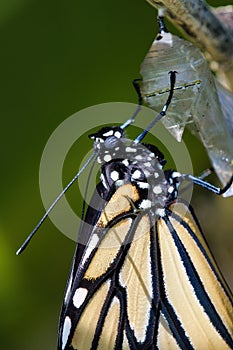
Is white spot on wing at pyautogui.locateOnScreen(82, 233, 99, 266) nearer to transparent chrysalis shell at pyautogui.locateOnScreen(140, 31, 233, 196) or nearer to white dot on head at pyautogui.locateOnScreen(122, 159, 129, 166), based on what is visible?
white dot on head at pyautogui.locateOnScreen(122, 159, 129, 166)

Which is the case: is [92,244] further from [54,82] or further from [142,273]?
[54,82]

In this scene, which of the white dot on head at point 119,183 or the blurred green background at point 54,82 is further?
the blurred green background at point 54,82

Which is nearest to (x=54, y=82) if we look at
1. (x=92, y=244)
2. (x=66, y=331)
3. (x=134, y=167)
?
(x=134, y=167)

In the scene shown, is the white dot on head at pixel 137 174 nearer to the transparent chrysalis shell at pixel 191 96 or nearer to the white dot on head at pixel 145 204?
the white dot on head at pixel 145 204

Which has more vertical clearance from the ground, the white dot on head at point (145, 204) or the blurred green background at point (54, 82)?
the blurred green background at point (54, 82)

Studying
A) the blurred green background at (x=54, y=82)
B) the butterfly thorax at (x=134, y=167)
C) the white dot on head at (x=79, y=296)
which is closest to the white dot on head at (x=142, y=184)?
the butterfly thorax at (x=134, y=167)

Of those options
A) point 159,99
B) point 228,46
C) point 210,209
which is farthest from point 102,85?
point 228,46

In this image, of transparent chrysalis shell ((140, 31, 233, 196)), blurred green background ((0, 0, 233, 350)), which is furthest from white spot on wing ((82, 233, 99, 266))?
blurred green background ((0, 0, 233, 350))
